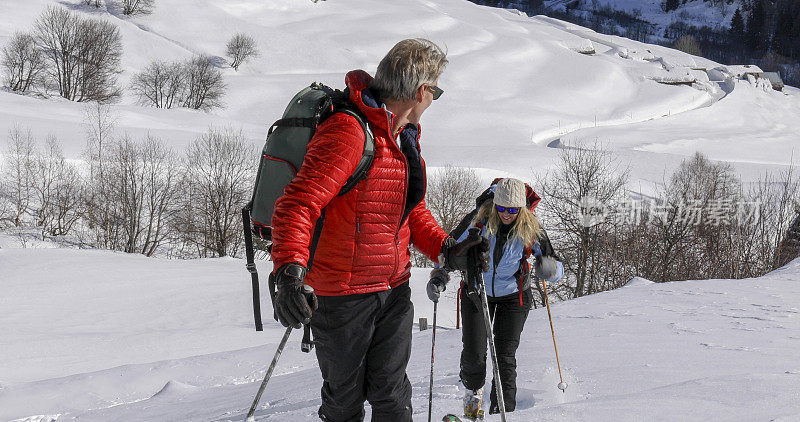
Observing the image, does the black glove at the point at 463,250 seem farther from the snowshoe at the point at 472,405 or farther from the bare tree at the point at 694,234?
the bare tree at the point at 694,234

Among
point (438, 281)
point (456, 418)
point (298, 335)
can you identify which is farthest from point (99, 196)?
point (456, 418)

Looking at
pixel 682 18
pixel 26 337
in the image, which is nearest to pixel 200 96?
pixel 26 337

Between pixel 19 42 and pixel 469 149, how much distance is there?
35069mm

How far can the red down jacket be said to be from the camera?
2.16 meters

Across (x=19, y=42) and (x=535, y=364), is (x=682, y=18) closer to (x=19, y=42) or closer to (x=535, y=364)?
(x=19, y=42)

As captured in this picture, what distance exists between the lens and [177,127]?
38.0 meters

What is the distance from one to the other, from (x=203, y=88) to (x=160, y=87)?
3.51m

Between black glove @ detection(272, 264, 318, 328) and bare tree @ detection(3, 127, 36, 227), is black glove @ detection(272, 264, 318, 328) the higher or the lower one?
the higher one

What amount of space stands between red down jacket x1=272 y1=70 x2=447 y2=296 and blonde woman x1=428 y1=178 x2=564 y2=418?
4.99ft

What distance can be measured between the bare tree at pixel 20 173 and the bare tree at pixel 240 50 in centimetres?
3202

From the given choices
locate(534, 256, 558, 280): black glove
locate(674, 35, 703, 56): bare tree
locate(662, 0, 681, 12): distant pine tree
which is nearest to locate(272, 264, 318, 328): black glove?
locate(534, 256, 558, 280): black glove

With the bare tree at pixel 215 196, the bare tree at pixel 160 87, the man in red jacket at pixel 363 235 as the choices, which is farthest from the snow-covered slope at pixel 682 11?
the man in red jacket at pixel 363 235

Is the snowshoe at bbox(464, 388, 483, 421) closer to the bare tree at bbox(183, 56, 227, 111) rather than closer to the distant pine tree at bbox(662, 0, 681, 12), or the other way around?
the bare tree at bbox(183, 56, 227, 111)

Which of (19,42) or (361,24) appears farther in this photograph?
(361,24)
